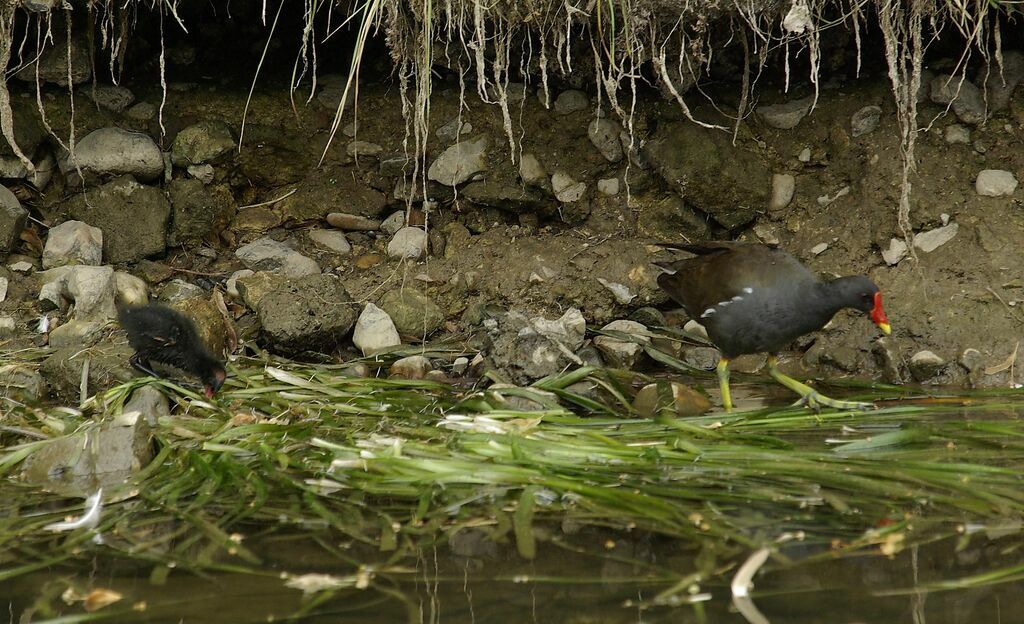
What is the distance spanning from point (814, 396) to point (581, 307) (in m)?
1.69

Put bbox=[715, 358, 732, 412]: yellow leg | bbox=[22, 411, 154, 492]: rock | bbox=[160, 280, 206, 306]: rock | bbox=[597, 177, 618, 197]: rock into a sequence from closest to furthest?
1. bbox=[22, 411, 154, 492]: rock
2. bbox=[715, 358, 732, 412]: yellow leg
3. bbox=[160, 280, 206, 306]: rock
4. bbox=[597, 177, 618, 197]: rock

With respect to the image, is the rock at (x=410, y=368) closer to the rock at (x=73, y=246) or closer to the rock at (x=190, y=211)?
the rock at (x=190, y=211)

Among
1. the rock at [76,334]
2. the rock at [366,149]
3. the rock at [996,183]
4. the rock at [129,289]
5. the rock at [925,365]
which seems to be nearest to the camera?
the rock at [925,365]

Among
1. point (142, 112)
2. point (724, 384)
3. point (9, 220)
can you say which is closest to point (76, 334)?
point (9, 220)

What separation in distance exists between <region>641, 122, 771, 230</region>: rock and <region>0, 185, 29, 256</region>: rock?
350 cm

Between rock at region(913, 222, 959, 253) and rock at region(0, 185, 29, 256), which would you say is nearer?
rock at region(913, 222, 959, 253)

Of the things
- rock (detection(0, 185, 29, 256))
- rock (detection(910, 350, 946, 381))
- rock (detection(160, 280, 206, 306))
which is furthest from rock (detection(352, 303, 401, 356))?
rock (detection(910, 350, 946, 381))

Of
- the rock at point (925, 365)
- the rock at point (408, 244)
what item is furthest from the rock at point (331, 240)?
the rock at point (925, 365)

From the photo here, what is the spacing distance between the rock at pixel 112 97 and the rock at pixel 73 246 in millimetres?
731

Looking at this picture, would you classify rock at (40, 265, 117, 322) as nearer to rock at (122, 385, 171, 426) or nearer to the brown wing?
rock at (122, 385, 171, 426)

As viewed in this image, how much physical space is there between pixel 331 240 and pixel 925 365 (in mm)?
3361

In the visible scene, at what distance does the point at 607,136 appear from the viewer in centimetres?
596

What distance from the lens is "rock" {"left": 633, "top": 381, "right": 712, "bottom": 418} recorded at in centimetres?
441

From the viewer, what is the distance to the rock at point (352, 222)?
243 inches
